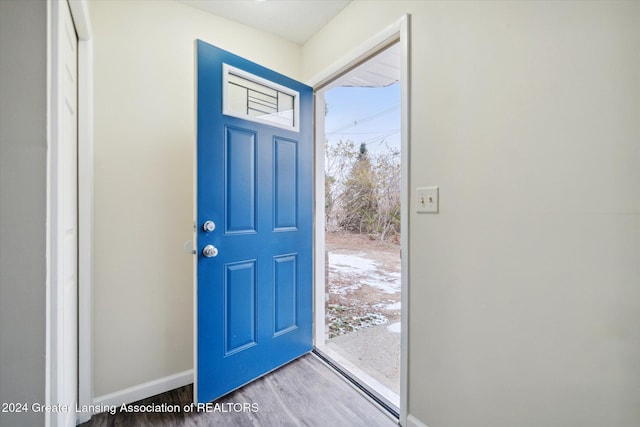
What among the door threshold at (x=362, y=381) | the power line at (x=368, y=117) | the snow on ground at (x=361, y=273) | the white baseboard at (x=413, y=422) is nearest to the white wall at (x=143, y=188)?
the door threshold at (x=362, y=381)

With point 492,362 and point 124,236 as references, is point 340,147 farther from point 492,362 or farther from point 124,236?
point 492,362

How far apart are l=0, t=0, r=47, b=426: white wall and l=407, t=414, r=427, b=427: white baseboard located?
1.42 meters

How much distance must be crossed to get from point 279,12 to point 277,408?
2391 mm

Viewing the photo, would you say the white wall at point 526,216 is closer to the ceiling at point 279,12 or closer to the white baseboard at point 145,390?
the ceiling at point 279,12

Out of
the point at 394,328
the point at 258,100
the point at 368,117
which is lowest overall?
the point at 394,328

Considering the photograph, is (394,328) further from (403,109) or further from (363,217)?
(403,109)

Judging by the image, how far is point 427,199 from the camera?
130 centimetres

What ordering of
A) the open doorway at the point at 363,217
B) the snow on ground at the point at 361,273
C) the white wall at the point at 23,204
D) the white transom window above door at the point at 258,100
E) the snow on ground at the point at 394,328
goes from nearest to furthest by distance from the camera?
the white wall at the point at 23,204, the white transom window above door at the point at 258,100, the open doorway at the point at 363,217, the snow on ground at the point at 394,328, the snow on ground at the point at 361,273

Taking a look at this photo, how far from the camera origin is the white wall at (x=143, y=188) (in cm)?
153

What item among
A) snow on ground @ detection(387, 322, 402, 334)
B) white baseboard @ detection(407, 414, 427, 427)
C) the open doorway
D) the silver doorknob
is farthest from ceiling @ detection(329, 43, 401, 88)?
snow on ground @ detection(387, 322, 402, 334)

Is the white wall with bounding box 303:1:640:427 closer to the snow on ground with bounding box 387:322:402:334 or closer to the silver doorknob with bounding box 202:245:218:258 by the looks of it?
the silver doorknob with bounding box 202:245:218:258

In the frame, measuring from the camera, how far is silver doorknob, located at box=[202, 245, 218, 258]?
5.01ft

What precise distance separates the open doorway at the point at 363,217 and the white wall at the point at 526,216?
107 centimetres

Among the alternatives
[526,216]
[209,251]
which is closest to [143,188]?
[209,251]
